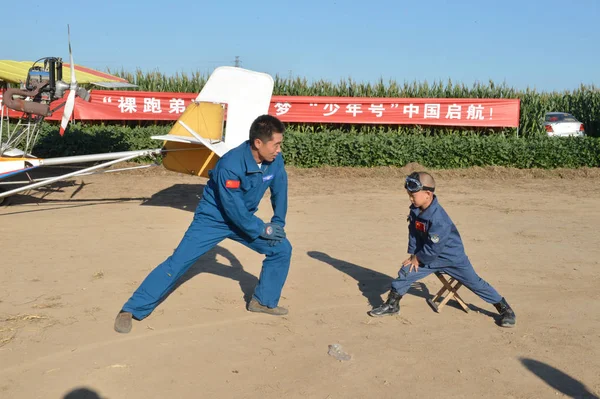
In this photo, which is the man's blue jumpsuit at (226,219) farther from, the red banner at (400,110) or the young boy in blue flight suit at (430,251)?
the red banner at (400,110)

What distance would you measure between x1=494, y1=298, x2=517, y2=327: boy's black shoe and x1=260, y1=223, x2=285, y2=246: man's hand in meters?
2.28

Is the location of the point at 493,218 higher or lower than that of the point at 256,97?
lower

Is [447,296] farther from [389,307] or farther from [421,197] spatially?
[421,197]

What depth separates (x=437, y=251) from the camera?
5.82m

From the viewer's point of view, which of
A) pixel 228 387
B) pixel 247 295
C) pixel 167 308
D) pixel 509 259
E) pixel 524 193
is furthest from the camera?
pixel 524 193

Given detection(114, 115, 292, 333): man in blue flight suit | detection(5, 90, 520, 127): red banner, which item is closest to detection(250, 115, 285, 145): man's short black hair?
detection(114, 115, 292, 333): man in blue flight suit

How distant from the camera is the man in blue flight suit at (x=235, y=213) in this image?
5.50m

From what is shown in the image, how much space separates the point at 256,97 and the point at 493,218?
5.02 m

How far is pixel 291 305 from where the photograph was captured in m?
6.53

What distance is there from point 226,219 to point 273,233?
466mm

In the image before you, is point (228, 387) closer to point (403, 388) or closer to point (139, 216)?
point (403, 388)

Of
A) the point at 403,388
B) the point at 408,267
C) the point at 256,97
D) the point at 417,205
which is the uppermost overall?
the point at 256,97

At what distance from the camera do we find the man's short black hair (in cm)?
549

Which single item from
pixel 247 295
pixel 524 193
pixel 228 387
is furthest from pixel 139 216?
pixel 524 193
